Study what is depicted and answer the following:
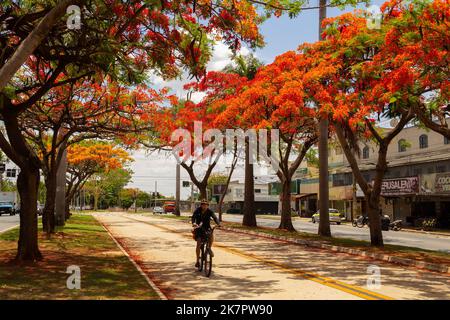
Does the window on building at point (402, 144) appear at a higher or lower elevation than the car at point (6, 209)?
higher

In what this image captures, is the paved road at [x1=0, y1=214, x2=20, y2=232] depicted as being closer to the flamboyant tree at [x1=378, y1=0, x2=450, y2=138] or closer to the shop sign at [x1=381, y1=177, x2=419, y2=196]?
the flamboyant tree at [x1=378, y1=0, x2=450, y2=138]

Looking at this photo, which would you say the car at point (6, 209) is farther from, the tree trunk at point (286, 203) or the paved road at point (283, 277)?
the paved road at point (283, 277)

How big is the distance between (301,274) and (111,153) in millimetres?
30899

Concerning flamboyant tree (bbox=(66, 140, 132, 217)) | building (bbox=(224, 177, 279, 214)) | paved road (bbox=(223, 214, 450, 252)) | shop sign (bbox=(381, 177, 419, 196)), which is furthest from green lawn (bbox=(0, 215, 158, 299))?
building (bbox=(224, 177, 279, 214))

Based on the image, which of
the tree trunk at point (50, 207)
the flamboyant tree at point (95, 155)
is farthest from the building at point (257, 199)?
the tree trunk at point (50, 207)

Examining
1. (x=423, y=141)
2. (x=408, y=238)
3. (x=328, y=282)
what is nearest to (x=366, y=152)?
(x=423, y=141)

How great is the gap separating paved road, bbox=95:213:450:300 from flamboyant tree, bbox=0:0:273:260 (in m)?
4.06

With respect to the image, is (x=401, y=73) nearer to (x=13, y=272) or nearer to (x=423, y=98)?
(x=423, y=98)

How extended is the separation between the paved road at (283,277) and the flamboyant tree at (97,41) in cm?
406

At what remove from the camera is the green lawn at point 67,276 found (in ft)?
28.9

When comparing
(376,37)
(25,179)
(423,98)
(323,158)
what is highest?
(376,37)

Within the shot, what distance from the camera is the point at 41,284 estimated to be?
31.9 feet

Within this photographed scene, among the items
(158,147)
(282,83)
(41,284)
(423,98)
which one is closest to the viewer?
(41,284)
